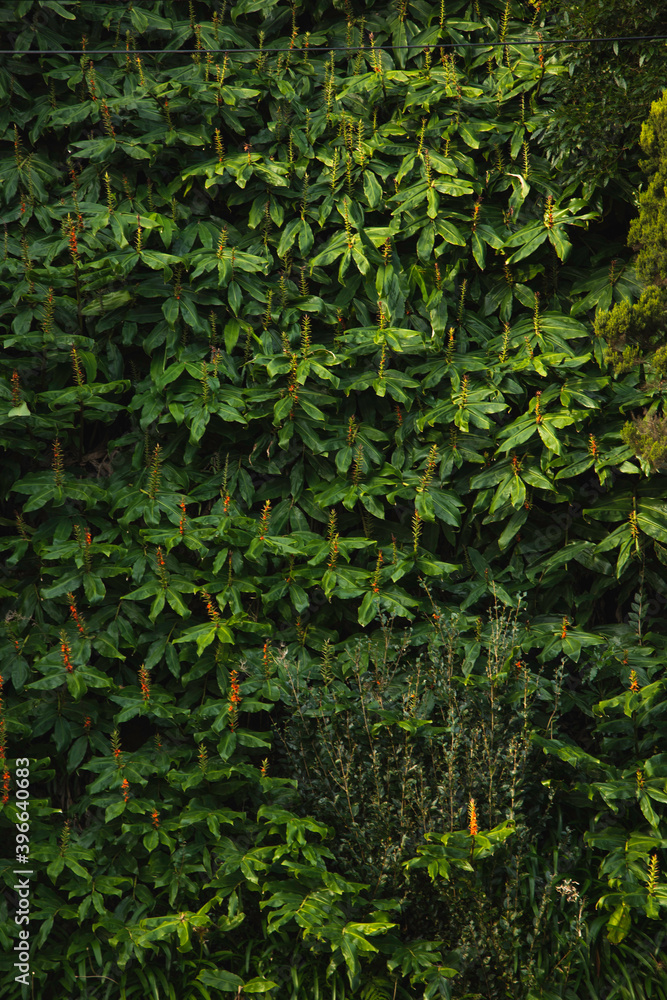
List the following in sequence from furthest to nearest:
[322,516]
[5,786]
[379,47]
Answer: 1. [379,47]
2. [322,516]
3. [5,786]

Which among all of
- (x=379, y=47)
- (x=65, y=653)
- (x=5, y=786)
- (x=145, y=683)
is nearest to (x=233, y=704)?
(x=145, y=683)

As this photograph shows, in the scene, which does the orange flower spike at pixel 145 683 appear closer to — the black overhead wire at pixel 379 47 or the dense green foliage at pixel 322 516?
the dense green foliage at pixel 322 516

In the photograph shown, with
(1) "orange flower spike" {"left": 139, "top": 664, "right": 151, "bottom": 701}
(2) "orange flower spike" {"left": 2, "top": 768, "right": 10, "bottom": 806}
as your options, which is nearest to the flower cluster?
(1) "orange flower spike" {"left": 139, "top": 664, "right": 151, "bottom": 701}

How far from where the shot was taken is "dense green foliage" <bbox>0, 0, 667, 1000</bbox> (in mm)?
3119

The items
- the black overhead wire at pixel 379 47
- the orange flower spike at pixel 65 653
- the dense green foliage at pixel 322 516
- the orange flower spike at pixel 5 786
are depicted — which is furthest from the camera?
the black overhead wire at pixel 379 47

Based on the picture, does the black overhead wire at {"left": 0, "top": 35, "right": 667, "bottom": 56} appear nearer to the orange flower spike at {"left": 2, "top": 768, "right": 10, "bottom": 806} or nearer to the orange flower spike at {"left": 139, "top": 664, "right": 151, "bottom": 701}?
the orange flower spike at {"left": 139, "top": 664, "right": 151, "bottom": 701}

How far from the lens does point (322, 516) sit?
3.91 metres

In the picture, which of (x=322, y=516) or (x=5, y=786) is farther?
(x=322, y=516)

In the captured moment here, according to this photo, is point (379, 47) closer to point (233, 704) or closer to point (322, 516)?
point (322, 516)

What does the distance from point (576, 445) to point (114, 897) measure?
2.69 metres

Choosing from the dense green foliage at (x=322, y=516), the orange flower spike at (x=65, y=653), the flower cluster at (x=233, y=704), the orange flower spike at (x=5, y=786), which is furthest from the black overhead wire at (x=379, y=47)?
the orange flower spike at (x=5, y=786)

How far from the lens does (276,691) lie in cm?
338

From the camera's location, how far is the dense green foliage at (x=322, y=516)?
3.12 metres

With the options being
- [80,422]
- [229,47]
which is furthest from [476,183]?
[80,422]
